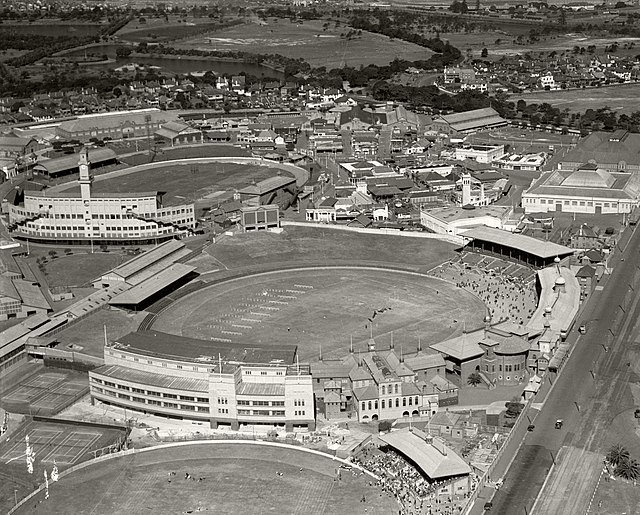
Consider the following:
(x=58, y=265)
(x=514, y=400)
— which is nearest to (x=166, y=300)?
(x=58, y=265)

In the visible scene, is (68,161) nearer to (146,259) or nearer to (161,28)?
(146,259)

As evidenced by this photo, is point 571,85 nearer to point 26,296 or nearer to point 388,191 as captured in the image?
point 388,191

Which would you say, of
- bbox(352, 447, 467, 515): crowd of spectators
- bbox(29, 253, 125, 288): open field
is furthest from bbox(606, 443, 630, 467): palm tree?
bbox(29, 253, 125, 288): open field

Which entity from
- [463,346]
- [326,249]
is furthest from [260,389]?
[326,249]

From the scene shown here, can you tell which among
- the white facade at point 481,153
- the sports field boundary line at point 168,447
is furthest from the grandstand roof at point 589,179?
the sports field boundary line at point 168,447

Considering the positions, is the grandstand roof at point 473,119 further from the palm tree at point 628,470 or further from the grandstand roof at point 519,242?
the palm tree at point 628,470

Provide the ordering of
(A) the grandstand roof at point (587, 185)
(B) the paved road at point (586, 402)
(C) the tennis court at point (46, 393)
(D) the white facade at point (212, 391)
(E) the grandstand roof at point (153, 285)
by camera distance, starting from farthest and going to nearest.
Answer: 1. (A) the grandstand roof at point (587, 185)
2. (E) the grandstand roof at point (153, 285)
3. (C) the tennis court at point (46, 393)
4. (D) the white facade at point (212, 391)
5. (B) the paved road at point (586, 402)

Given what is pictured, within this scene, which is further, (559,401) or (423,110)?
(423,110)
